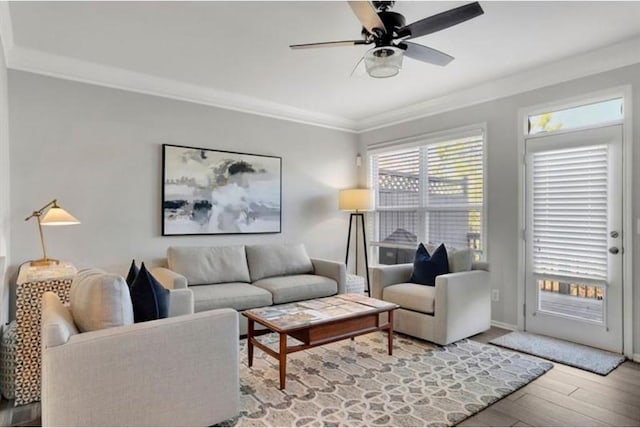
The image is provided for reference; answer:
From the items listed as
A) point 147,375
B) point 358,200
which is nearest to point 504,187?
point 358,200

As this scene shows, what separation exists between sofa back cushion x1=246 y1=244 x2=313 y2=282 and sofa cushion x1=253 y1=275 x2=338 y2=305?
10 centimetres

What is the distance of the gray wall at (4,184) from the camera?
2.63 m

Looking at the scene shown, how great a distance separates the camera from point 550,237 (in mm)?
3592

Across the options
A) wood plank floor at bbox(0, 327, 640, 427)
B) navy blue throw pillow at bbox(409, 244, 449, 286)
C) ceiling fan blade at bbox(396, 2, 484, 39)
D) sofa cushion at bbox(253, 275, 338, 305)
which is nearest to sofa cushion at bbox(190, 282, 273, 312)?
sofa cushion at bbox(253, 275, 338, 305)

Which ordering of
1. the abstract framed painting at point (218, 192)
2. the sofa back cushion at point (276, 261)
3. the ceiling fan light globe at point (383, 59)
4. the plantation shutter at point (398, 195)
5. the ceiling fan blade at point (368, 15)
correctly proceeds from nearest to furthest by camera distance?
the ceiling fan blade at point (368, 15) → the ceiling fan light globe at point (383, 59) → the abstract framed painting at point (218, 192) → the sofa back cushion at point (276, 261) → the plantation shutter at point (398, 195)

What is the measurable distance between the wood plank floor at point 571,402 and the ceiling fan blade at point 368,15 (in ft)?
7.69

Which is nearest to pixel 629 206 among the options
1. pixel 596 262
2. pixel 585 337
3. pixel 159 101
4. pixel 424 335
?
pixel 596 262

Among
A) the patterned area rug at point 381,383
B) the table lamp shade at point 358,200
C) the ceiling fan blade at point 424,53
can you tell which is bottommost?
the patterned area rug at point 381,383

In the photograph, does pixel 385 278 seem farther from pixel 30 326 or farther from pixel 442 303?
pixel 30 326

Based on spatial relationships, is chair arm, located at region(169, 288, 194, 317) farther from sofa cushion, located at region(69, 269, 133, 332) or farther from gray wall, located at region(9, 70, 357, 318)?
gray wall, located at region(9, 70, 357, 318)

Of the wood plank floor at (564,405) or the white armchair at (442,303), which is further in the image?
the white armchair at (442,303)

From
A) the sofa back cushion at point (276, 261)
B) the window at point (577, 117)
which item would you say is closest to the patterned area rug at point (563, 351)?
the window at point (577, 117)

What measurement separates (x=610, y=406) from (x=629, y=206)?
1665 mm

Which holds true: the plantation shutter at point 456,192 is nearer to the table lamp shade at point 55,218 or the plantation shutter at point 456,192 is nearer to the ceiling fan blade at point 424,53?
the ceiling fan blade at point 424,53
